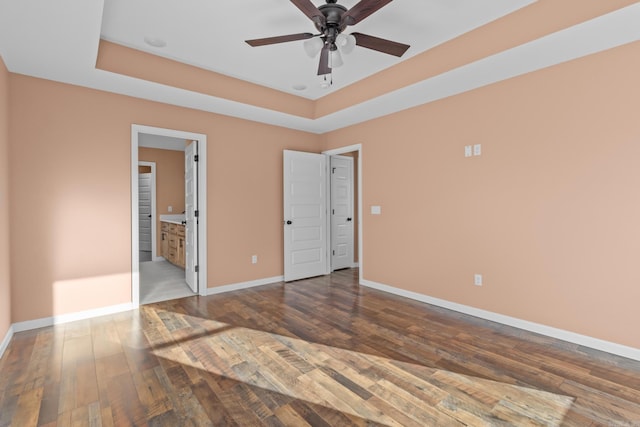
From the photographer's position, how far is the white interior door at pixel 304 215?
5.12m

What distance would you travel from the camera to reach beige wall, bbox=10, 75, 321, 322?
3.18 metres

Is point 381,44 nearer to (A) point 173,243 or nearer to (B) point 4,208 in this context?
(B) point 4,208

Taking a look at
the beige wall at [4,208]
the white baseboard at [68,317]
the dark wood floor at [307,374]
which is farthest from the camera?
the white baseboard at [68,317]

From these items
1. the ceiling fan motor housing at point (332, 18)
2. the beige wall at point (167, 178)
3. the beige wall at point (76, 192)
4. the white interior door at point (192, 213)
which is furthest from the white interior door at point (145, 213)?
the ceiling fan motor housing at point (332, 18)

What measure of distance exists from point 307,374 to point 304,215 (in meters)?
3.19

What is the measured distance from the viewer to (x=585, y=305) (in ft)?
9.13

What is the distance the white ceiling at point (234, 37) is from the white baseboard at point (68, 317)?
98.0 inches

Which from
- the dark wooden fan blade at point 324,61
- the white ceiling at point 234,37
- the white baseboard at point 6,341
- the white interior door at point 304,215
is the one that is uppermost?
the white ceiling at point 234,37

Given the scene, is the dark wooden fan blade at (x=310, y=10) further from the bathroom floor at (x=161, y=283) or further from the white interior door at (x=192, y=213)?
the bathroom floor at (x=161, y=283)

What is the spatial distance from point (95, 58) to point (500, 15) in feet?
11.8

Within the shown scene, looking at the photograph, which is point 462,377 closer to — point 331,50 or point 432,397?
point 432,397

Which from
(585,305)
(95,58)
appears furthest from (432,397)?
(95,58)

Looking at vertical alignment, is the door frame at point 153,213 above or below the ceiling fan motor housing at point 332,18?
below

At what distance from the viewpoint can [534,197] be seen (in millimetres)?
3074
